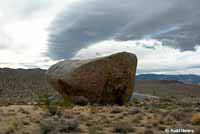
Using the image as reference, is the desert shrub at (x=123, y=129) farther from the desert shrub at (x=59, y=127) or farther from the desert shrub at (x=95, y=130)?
the desert shrub at (x=59, y=127)

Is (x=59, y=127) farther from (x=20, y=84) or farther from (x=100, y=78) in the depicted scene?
(x=20, y=84)

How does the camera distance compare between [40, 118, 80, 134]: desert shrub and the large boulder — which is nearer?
[40, 118, 80, 134]: desert shrub

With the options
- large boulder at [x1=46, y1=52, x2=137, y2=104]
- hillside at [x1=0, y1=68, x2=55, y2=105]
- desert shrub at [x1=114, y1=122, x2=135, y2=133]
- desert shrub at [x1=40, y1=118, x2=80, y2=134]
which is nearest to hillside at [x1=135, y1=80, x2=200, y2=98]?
hillside at [x1=0, y1=68, x2=55, y2=105]

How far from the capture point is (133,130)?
41.8 ft

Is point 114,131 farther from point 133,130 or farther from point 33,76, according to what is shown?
point 33,76

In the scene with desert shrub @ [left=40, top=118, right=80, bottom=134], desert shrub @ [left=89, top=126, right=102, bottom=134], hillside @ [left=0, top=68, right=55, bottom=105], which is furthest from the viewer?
hillside @ [left=0, top=68, right=55, bottom=105]

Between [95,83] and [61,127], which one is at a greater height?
[95,83]

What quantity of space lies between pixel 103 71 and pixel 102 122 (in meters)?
9.10

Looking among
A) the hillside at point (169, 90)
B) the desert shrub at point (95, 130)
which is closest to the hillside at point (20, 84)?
the hillside at point (169, 90)

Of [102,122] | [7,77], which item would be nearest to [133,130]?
[102,122]

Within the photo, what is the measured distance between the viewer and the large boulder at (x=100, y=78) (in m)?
23.3

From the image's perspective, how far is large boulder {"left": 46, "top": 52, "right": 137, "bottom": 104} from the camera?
23281 mm

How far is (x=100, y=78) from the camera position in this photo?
23516 mm

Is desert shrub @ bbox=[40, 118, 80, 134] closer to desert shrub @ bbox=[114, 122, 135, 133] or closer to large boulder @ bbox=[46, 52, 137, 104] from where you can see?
desert shrub @ bbox=[114, 122, 135, 133]
